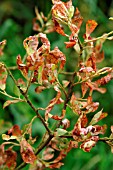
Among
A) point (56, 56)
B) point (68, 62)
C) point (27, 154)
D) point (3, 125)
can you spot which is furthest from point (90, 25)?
point (68, 62)

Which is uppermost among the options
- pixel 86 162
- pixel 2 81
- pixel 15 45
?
pixel 2 81

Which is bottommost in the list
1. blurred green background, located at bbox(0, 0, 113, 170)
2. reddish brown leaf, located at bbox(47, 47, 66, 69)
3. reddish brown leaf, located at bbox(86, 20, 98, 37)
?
blurred green background, located at bbox(0, 0, 113, 170)

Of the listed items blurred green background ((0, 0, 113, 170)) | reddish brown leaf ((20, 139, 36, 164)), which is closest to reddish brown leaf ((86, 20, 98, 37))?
reddish brown leaf ((20, 139, 36, 164))

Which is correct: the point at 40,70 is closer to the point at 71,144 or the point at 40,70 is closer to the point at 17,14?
the point at 71,144

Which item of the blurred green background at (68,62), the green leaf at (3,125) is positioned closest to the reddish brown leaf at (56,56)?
the green leaf at (3,125)

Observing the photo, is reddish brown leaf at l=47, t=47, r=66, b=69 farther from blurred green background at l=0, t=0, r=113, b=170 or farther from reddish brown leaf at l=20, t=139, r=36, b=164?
blurred green background at l=0, t=0, r=113, b=170

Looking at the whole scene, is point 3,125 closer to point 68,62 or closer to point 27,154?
point 27,154

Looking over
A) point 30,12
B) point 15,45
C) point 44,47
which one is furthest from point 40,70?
→ point 30,12

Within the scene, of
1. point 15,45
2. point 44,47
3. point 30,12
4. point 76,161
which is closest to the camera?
point 44,47

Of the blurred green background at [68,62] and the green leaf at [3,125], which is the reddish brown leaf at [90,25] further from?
the blurred green background at [68,62]

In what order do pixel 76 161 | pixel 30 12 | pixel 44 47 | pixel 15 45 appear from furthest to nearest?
pixel 30 12
pixel 15 45
pixel 76 161
pixel 44 47

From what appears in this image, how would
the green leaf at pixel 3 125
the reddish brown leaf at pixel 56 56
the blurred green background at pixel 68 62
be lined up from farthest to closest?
1. the blurred green background at pixel 68 62
2. the green leaf at pixel 3 125
3. the reddish brown leaf at pixel 56 56
